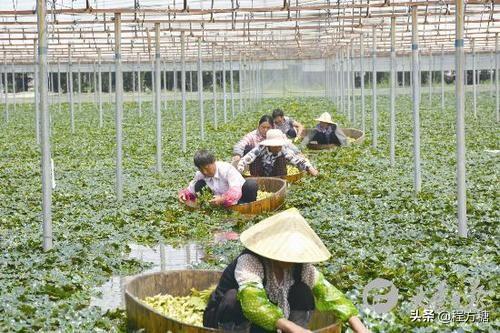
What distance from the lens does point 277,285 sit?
714 cm

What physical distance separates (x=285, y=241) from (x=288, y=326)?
575mm

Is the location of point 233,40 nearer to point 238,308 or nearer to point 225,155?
point 225,155

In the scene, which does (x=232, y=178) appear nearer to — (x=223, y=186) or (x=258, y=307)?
(x=223, y=186)

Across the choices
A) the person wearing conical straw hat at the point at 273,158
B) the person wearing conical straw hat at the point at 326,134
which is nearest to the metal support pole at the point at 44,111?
the person wearing conical straw hat at the point at 273,158

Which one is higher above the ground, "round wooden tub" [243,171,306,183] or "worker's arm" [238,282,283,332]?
"worker's arm" [238,282,283,332]

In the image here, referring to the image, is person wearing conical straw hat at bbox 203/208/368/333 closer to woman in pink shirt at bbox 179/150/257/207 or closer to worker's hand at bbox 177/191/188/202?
woman in pink shirt at bbox 179/150/257/207

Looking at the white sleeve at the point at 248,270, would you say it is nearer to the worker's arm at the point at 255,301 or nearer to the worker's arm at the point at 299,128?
the worker's arm at the point at 255,301

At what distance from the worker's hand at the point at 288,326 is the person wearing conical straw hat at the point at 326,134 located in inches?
698

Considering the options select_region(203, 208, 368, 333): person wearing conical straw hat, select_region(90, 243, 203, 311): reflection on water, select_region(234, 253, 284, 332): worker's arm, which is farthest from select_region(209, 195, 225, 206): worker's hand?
select_region(234, 253, 284, 332): worker's arm

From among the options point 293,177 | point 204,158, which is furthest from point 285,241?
point 293,177

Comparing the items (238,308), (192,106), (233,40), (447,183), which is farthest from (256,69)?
(238,308)

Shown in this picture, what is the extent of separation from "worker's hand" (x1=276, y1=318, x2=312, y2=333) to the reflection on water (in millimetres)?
2912

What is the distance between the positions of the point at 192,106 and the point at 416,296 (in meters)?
47.9

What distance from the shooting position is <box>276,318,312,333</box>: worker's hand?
6668mm
